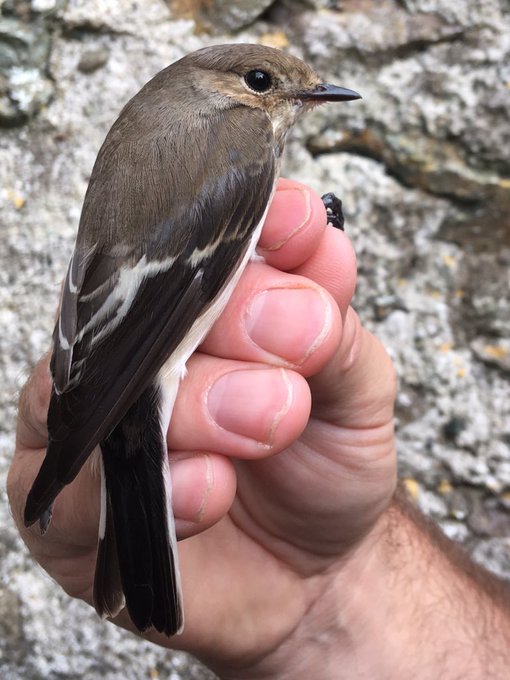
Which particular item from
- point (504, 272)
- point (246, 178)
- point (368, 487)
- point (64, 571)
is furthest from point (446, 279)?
point (64, 571)

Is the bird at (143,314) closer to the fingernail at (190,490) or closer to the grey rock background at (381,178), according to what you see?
the fingernail at (190,490)

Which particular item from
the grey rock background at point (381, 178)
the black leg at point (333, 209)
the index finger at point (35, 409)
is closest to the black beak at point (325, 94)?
the black leg at point (333, 209)

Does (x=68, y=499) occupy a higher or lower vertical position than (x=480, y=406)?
higher

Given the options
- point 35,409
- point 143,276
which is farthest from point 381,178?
point 35,409

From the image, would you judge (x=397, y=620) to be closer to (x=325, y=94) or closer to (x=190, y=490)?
(x=190, y=490)

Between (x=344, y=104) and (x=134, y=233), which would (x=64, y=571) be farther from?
(x=344, y=104)
